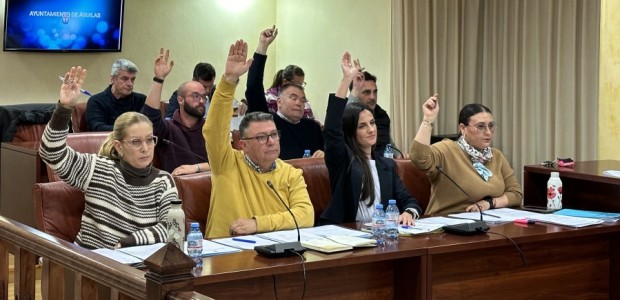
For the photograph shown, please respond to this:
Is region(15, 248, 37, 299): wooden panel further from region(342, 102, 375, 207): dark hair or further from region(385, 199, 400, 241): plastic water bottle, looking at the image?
region(342, 102, 375, 207): dark hair

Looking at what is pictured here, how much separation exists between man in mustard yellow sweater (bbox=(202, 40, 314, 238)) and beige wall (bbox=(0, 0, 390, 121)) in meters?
4.06

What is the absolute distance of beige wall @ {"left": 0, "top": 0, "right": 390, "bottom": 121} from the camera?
8.17 meters

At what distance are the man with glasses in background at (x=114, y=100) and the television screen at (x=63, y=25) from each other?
1.89m

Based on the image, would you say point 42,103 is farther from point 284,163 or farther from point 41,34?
point 284,163

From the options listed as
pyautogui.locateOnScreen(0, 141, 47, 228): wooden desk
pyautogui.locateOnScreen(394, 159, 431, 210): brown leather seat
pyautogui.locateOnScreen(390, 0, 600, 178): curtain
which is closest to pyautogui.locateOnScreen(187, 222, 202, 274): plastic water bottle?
pyautogui.locateOnScreen(394, 159, 431, 210): brown leather seat

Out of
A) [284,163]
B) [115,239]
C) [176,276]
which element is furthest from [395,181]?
[176,276]

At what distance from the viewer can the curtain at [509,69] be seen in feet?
21.6

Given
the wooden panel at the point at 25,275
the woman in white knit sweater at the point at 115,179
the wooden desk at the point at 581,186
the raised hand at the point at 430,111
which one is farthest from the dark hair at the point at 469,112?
the wooden panel at the point at 25,275

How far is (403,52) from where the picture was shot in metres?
7.67

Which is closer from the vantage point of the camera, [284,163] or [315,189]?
[284,163]

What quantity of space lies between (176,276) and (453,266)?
1.78 metres

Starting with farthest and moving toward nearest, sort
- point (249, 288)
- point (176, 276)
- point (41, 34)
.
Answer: point (41, 34) → point (249, 288) → point (176, 276)

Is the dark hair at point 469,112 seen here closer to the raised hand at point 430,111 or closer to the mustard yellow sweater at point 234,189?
the raised hand at point 430,111

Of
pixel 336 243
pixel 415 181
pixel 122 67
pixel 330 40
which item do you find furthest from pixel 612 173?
pixel 330 40
